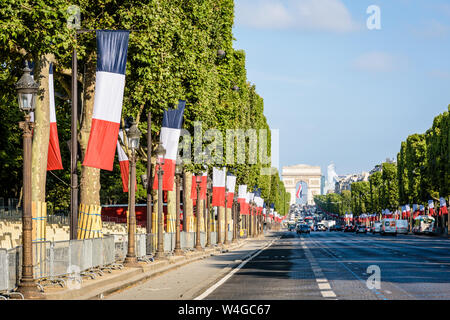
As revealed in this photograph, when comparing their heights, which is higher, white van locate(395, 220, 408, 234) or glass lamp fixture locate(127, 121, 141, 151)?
glass lamp fixture locate(127, 121, 141, 151)

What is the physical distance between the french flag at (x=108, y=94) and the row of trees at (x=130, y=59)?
1.02m

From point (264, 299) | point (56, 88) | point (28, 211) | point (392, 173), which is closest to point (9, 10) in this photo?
point (28, 211)

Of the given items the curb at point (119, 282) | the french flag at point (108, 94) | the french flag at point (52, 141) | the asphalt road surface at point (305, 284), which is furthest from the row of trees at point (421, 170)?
the french flag at point (108, 94)

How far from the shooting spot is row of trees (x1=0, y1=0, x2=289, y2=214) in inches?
877

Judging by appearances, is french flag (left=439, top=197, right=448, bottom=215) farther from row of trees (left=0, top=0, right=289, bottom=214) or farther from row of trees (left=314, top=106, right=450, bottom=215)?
row of trees (left=0, top=0, right=289, bottom=214)

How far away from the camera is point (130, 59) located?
98.8 ft

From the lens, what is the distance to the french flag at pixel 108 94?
23.4 metres

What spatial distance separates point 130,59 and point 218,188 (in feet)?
85.7

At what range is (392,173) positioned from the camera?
152 metres

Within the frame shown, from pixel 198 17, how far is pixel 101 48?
2053 centimetres

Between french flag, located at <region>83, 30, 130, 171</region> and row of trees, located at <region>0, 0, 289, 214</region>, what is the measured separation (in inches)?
40.1

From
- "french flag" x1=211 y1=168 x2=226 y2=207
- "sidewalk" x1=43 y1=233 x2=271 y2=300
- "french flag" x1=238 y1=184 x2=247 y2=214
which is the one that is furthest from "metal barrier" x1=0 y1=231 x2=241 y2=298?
"french flag" x1=238 y1=184 x2=247 y2=214

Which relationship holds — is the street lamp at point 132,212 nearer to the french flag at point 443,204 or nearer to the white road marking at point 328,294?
the white road marking at point 328,294
